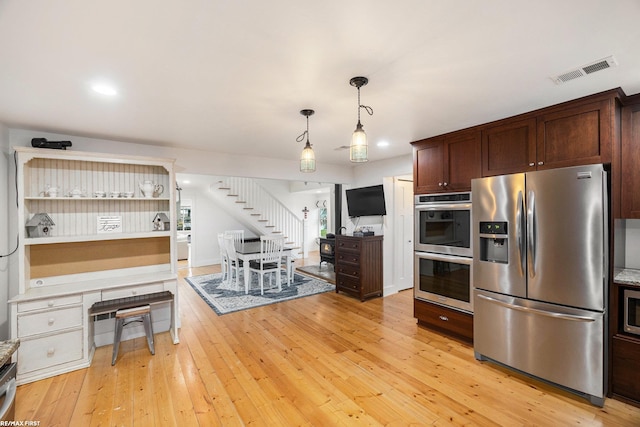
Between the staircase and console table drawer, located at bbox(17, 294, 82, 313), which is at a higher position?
the staircase

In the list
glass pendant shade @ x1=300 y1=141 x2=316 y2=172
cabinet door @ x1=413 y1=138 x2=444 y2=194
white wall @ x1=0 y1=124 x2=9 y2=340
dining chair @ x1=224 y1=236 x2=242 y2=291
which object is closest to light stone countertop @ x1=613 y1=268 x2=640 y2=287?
cabinet door @ x1=413 y1=138 x2=444 y2=194

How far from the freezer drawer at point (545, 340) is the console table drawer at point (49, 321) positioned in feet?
13.3

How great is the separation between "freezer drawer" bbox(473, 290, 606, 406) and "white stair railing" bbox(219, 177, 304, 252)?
529 centimetres

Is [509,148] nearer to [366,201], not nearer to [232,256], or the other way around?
[366,201]

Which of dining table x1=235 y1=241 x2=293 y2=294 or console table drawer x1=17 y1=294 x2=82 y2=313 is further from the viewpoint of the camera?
dining table x1=235 y1=241 x2=293 y2=294

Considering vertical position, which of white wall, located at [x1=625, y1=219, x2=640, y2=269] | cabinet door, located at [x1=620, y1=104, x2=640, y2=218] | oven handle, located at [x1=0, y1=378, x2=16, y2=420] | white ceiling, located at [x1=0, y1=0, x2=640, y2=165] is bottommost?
oven handle, located at [x1=0, y1=378, x2=16, y2=420]

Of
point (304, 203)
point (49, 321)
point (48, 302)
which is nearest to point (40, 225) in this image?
point (48, 302)

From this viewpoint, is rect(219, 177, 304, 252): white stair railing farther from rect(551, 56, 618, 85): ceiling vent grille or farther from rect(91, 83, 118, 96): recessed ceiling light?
rect(551, 56, 618, 85): ceiling vent grille

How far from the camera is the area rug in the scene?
181 inches

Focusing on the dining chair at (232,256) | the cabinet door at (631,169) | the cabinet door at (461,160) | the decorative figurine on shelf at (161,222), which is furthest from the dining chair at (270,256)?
the cabinet door at (631,169)

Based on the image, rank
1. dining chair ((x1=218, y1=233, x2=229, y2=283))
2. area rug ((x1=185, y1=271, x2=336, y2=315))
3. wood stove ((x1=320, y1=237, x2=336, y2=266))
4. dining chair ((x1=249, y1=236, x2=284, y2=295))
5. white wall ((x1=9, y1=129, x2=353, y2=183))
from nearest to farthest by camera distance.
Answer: white wall ((x1=9, y1=129, x2=353, y2=183)) < area rug ((x1=185, y1=271, x2=336, y2=315)) < dining chair ((x1=249, y1=236, x2=284, y2=295)) < dining chair ((x1=218, y1=233, x2=229, y2=283)) < wood stove ((x1=320, y1=237, x2=336, y2=266))

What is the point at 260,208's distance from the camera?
25.5ft

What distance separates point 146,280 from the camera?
330cm

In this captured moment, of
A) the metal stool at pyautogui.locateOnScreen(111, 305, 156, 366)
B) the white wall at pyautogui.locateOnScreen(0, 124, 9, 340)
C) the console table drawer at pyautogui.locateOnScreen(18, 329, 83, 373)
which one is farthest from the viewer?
the metal stool at pyautogui.locateOnScreen(111, 305, 156, 366)
